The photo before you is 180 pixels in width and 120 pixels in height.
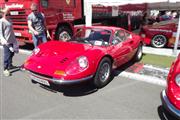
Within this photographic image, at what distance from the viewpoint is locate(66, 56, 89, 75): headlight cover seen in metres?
4.08

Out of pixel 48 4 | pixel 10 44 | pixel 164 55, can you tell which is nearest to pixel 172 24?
pixel 164 55

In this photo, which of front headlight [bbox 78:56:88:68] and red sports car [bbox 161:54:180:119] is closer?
red sports car [bbox 161:54:180:119]

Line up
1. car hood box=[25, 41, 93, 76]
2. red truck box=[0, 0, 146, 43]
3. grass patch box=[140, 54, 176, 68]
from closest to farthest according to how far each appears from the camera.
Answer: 1. car hood box=[25, 41, 93, 76]
2. grass patch box=[140, 54, 176, 68]
3. red truck box=[0, 0, 146, 43]

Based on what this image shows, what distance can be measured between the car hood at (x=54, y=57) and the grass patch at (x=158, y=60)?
2.81m

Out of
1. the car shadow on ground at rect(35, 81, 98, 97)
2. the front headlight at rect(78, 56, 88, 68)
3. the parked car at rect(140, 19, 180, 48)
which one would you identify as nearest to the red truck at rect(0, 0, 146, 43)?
the parked car at rect(140, 19, 180, 48)

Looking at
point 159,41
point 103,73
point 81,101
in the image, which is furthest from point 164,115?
point 159,41

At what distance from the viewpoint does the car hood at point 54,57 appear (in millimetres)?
4188

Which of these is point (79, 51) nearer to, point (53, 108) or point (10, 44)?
point (53, 108)

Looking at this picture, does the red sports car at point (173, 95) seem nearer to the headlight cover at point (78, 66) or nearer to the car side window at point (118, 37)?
the headlight cover at point (78, 66)

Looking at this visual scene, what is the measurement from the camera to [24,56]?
777 centimetres

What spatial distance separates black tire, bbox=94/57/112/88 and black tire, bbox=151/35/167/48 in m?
5.10

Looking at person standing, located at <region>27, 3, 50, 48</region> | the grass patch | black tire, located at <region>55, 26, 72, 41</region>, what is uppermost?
person standing, located at <region>27, 3, 50, 48</region>

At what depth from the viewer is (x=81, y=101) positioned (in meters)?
4.11

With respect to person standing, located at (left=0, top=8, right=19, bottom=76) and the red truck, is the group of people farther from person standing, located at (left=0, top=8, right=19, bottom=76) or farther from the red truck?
the red truck
